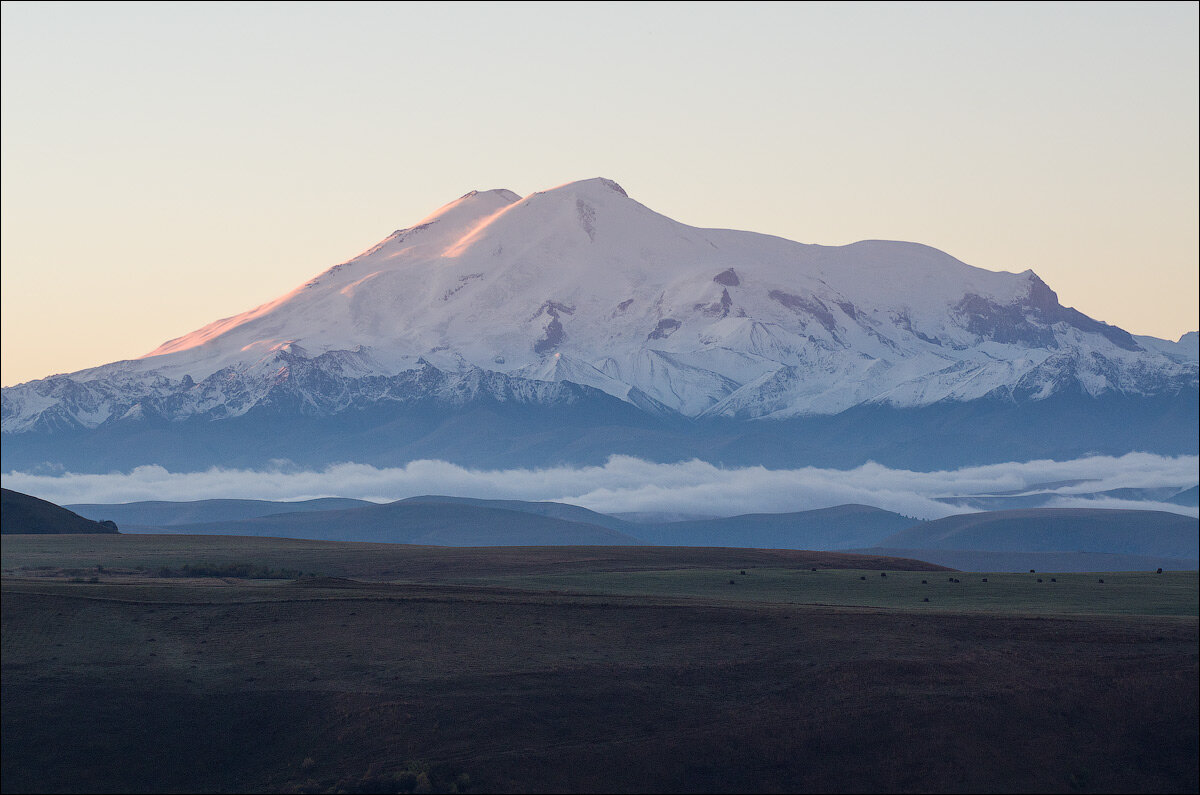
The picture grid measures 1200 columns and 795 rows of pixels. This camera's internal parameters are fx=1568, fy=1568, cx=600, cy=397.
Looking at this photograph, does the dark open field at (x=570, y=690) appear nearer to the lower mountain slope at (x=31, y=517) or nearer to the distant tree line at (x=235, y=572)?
the distant tree line at (x=235, y=572)

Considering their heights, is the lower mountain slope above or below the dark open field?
above

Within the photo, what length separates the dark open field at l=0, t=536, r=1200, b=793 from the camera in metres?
65.9

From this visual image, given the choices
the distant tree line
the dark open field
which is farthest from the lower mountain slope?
the dark open field

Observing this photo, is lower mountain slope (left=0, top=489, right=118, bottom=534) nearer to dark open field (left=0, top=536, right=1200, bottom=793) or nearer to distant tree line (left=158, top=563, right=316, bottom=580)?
distant tree line (left=158, top=563, right=316, bottom=580)

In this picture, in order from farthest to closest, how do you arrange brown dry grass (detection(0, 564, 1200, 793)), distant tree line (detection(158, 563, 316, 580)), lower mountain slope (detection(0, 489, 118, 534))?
1. lower mountain slope (detection(0, 489, 118, 534))
2. distant tree line (detection(158, 563, 316, 580))
3. brown dry grass (detection(0, 564, 1200, 793))

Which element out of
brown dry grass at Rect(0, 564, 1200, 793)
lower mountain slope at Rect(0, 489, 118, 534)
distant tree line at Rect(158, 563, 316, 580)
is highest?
lower mountain slope at Rect(0, 489, 118, 534)

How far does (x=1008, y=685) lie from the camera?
7344 centimetres

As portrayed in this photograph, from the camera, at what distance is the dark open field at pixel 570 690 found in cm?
6594

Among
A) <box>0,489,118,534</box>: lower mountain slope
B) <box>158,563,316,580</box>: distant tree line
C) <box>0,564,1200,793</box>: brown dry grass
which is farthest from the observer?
<box>0,489,118,534</box>: lower mountain slope

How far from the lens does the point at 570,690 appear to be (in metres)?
75.6

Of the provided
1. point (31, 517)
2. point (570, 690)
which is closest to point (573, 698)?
point (570, 690)

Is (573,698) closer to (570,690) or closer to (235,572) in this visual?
(570,690)

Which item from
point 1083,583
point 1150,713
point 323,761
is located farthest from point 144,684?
point 1083,583

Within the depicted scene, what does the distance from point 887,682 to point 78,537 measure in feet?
234
